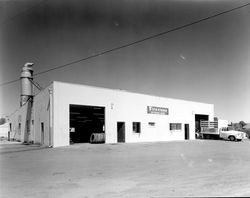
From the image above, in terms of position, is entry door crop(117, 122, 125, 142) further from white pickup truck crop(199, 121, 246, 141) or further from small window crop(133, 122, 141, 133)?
white pickup truck crop(199, 121, 246, 141)

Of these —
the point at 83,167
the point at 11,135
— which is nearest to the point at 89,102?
the point at 83,167

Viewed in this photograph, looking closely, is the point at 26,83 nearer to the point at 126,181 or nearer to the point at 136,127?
the point at 136,127

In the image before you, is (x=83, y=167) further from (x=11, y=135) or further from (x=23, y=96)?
(x=11, y=135)

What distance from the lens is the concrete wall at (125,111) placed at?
25750 mm

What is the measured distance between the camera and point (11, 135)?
4775cm

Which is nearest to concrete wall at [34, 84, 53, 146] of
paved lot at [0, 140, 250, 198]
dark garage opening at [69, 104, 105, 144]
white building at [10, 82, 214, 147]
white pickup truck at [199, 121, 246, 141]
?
white building at [10, 82, 214, 147]

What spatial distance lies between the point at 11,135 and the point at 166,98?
28.2 m

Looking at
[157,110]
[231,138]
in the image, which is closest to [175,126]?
[157,110]

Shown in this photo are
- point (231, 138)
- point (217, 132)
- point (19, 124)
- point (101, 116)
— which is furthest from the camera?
point (19, 124)

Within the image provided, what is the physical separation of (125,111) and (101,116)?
4.08 metres

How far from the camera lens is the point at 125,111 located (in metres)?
32.3

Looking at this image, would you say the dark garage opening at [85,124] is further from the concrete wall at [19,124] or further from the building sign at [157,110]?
the building sign at [157,110]

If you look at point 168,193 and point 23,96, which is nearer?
point 168,193

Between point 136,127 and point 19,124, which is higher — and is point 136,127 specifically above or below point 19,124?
below
